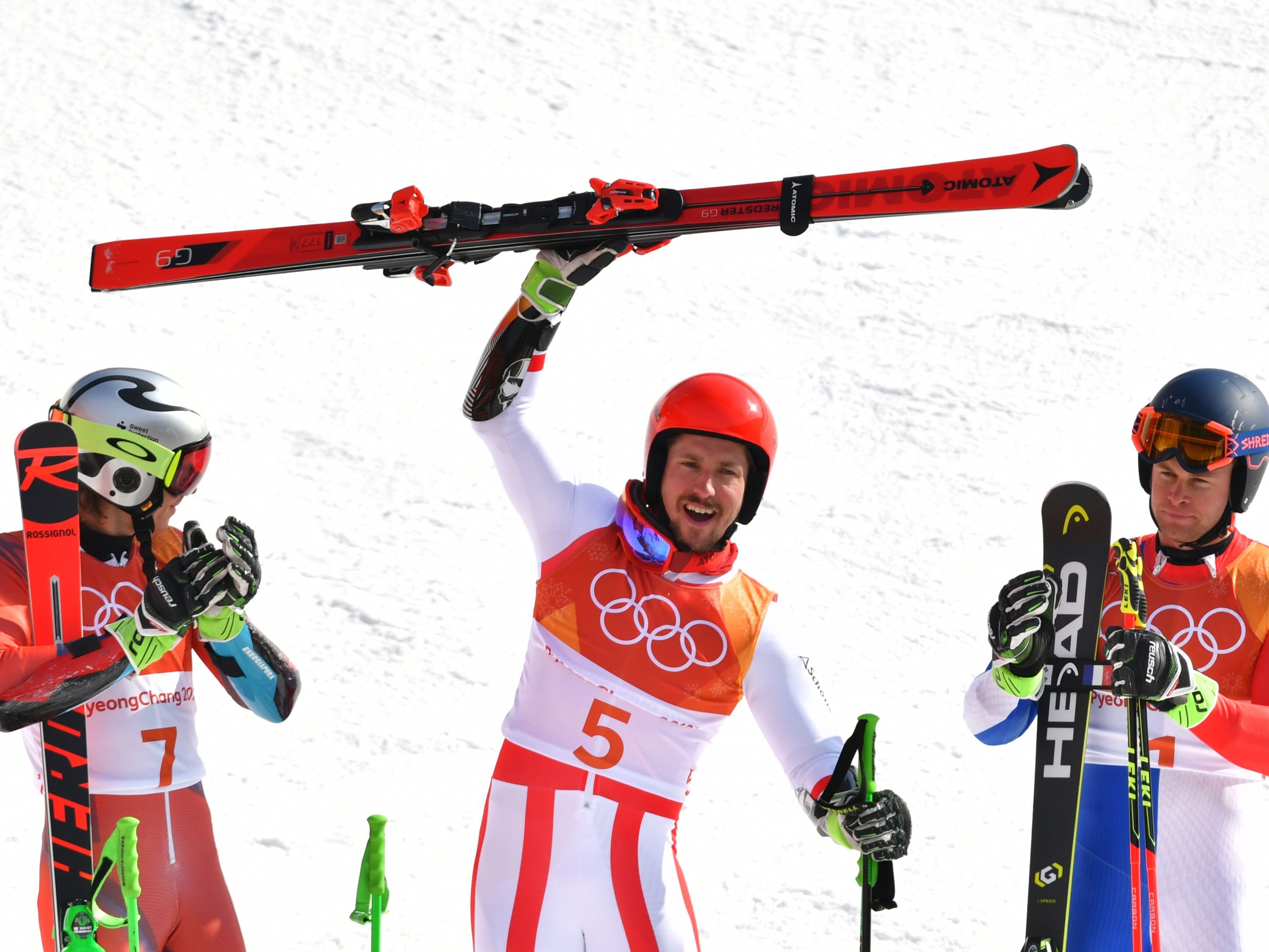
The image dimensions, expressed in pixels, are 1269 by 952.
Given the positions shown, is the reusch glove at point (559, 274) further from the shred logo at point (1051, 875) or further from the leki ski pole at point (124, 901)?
the shred logo at point (1051, 875)

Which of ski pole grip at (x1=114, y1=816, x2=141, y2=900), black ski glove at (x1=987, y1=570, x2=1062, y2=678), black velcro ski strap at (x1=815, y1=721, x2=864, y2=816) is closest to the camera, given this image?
ski pole grip at (x1=114, y1=816, x2=141, y2=900)

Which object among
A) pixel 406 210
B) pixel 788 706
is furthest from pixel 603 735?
pixel 406 210

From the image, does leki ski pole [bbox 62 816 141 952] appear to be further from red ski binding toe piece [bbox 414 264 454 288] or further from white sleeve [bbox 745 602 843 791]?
red ski binding toe piece [bbox 414 264 454 288]

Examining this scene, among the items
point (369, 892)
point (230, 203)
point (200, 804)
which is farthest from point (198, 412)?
point (230, 203)

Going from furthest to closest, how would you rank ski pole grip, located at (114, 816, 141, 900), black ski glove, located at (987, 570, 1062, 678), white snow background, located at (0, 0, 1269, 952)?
white snow background, located at (0, 0, 1269, 952) → black ski glove, located at (987, 570, 1062, 678) → ski pole grip, located at (114, 816, 141, 900)

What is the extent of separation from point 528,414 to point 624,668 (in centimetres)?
73

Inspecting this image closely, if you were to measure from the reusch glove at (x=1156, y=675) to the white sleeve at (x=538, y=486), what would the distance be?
1347 millimetres

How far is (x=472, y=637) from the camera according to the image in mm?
9164

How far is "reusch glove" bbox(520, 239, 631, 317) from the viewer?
405cm

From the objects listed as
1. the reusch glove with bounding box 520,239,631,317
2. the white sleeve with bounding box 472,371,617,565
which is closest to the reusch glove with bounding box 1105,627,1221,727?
the white sleeve with bounding box 472,371,617,565

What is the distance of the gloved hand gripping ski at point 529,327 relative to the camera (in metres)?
3.98

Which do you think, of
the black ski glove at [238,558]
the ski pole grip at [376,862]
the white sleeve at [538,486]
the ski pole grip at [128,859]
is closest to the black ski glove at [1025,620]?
the white sleeve at [538,486]

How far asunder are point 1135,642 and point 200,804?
7.98 ft

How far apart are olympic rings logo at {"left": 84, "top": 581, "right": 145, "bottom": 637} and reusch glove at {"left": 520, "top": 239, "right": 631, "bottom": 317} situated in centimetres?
130
